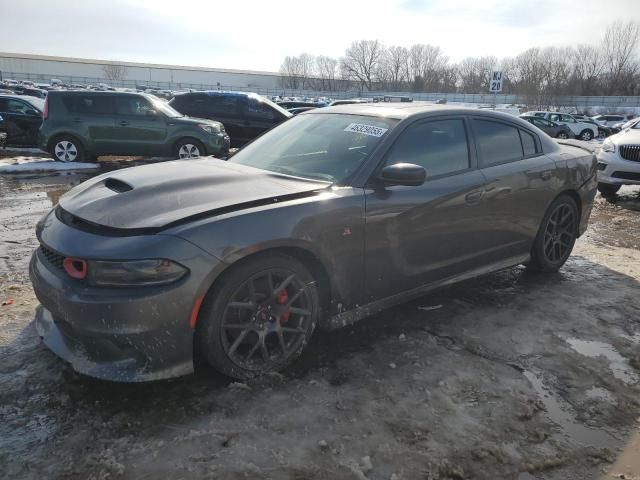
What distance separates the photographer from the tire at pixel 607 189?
9.03 metres

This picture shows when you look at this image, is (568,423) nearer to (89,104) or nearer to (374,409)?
(374,409)

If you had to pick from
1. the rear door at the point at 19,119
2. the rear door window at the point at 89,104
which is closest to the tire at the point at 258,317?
the rear door window at the point at 89,104

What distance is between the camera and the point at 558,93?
62688 millimetres

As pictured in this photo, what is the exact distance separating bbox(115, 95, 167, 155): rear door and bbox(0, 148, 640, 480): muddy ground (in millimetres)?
7734

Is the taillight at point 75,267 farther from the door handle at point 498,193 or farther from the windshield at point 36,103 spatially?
the windshield at point 36,103

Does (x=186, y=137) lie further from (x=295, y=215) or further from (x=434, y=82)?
(x=434, y=82)

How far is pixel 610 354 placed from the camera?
10.8ft

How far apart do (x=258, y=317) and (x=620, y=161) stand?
8.18 meters

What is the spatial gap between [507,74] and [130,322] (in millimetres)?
93624

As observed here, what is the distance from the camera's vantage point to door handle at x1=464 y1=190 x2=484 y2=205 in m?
3.59

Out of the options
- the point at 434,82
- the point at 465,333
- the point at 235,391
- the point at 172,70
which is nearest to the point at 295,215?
the point at 235,391

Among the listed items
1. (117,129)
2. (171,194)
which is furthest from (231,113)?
(171,194)

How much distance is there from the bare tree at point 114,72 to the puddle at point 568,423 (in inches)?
4139

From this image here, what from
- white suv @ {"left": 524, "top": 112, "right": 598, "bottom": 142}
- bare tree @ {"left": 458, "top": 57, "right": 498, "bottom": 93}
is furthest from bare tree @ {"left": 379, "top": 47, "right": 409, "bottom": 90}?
white suv @ {"left": 524, "top": 112, "right": 598, "bottom": 142}
